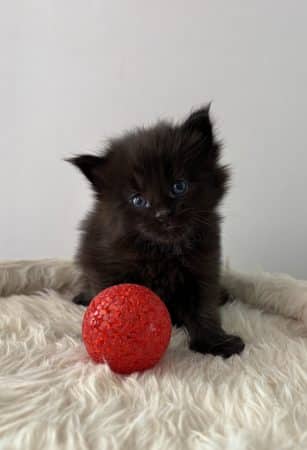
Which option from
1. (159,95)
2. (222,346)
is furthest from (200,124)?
(159,95)

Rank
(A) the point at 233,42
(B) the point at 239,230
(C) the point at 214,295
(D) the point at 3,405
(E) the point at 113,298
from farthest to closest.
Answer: (B) the point at 239,230, (A) the point at 233,42, (C) the point at 214,295, (E) the point at 113,298, (D) the point at 3,405

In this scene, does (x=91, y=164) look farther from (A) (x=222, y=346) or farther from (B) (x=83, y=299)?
(A) (x=222, y=346)

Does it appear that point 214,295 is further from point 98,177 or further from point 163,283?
point 98,177

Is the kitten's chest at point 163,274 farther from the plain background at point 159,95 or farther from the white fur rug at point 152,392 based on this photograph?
the plain background at point 159,95

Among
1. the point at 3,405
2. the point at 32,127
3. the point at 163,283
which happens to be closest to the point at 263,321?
the point at 163,283

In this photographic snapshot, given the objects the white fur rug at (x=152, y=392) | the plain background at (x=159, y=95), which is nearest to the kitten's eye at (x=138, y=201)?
the white fur rug at (x=152, y=392)

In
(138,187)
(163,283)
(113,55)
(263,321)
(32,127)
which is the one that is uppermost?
(113,55)
